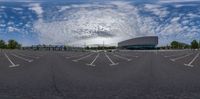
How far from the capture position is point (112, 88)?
13570mm

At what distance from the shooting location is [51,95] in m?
11.4

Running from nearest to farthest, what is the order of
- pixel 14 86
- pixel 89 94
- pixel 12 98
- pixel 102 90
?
pixel 12 98
pixel 89 94
pixel 102 90
pixel 14 86

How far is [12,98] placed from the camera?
1075cm

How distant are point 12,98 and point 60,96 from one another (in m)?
1.27

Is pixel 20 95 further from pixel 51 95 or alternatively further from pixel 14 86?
pixel 14 86

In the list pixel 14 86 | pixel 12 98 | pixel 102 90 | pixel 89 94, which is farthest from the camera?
pixel 14 86

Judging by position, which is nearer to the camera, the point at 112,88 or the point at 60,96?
the point at 60,96

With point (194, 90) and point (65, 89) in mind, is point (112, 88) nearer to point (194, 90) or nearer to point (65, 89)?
point (65, 89)

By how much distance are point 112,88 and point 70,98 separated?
300 cm

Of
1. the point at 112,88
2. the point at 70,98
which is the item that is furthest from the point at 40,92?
the point at 112,88

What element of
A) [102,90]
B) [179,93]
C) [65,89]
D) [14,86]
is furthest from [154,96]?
[14,86]

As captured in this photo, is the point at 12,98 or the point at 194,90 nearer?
the point at 12,98

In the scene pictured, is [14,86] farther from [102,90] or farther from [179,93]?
[179,93]

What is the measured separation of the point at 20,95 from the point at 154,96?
3.64 m
